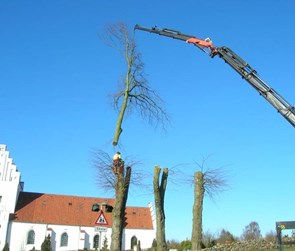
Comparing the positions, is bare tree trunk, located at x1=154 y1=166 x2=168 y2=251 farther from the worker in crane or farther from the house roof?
the house roof

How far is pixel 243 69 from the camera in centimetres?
1783

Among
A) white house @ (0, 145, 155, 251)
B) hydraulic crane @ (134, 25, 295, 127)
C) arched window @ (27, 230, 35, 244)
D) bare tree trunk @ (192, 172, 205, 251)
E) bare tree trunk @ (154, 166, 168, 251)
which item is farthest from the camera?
arched window @ (27, 230, 35, 244)

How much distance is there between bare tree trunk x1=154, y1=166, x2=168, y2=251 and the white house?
4029cm

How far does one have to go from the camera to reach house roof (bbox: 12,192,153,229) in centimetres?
6631

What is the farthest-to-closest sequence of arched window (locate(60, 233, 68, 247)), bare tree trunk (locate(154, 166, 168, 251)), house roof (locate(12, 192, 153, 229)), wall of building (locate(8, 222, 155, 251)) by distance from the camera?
1. house roof (locate(12, 192, 153, 229))
2. arched window (locate(60, 233, 68, 247))
3. wall of building (locate(8, 222, 155, 251))
4. bare tree trunk (locate(154, 166, 168, 251))

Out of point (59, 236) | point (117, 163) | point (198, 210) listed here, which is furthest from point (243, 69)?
point (59, 236)

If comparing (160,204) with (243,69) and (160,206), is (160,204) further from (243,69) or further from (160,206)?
(243,69)

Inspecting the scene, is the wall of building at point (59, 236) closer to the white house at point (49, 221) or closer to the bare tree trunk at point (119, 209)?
the white house at point (49, 221)

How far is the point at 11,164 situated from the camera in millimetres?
67750

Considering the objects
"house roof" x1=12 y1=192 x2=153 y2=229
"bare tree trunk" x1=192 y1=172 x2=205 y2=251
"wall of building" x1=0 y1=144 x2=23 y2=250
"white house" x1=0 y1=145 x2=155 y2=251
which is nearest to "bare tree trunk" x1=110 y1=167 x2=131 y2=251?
"bare tree trunk" x1=192 y1=172 x2=205 y2=251

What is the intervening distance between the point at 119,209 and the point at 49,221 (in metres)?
52.0

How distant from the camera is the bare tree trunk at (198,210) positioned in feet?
79.2

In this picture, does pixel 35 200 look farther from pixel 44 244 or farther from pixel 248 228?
pixel 248 228

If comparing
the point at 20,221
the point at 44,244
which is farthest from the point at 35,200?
the point at 44,244
